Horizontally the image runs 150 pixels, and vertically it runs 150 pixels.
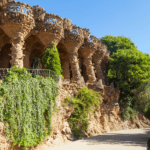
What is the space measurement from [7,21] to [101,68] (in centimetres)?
1365

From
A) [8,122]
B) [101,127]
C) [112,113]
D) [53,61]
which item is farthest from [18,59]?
[112,113]

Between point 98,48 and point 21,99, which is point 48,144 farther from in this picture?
point 98,48

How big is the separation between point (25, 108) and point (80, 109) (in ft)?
16.5

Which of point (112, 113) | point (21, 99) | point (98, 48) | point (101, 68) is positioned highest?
point (98, 48)

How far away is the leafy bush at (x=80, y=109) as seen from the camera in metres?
11.9

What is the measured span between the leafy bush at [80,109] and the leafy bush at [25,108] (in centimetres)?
225

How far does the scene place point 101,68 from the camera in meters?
22.8

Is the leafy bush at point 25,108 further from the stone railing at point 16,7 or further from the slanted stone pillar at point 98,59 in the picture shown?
the slanted stone pillar at point 98,59

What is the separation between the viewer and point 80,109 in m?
12.4

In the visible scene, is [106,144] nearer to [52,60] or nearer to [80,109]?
[80,109]

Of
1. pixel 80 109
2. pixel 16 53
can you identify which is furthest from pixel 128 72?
pixel 16 53

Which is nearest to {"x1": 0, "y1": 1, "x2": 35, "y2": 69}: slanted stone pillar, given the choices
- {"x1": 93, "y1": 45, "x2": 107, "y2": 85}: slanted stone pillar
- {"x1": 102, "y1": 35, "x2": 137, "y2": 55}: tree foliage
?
{"x1": 93, "y1": 45, "x2": 107, "y2": 85}: slanted stone pillar

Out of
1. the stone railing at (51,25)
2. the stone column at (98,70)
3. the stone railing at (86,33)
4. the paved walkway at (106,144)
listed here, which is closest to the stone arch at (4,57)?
the stone railing at (51,25)

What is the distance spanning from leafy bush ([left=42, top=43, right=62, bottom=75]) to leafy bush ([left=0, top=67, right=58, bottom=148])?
3.72 metres
